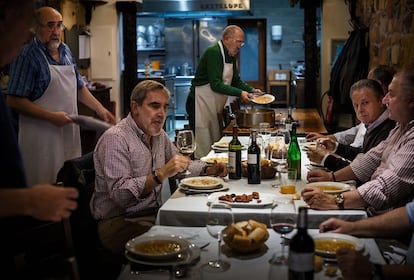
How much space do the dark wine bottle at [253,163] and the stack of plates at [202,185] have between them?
16 cm

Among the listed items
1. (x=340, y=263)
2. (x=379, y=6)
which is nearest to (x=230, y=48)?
(x=379, y=6)

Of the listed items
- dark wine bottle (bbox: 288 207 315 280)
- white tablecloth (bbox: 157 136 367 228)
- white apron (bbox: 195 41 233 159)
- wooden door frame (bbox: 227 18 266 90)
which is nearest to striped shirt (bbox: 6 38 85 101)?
white tablecloth (bbox: 157 136 367 228)

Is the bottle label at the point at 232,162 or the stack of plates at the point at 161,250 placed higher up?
the bottle label at the point at 232,162

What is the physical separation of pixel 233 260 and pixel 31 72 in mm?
2426

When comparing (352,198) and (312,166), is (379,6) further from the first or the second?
(352,198)

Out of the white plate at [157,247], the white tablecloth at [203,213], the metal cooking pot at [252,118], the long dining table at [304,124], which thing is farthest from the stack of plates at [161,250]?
the metal cooking pot at [252,118]

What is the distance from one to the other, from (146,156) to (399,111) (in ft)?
4.33

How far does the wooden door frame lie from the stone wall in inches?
235

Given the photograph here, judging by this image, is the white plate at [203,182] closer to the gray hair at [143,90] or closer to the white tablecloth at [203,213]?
the white tablecloth at [203,213]

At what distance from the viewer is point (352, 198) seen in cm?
254

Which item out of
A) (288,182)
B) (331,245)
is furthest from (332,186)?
(331,245)

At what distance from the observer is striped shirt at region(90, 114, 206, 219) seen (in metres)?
2.74

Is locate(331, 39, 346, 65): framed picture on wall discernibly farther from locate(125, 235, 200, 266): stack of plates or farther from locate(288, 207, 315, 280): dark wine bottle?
locate(288, 207, 315, 280): dark wine bottle

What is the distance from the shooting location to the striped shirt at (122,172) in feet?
8.98
